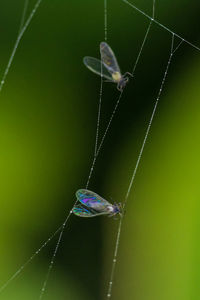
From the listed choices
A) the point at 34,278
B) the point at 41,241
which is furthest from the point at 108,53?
the point at 34,278

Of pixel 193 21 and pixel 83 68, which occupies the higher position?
pixel 193 21

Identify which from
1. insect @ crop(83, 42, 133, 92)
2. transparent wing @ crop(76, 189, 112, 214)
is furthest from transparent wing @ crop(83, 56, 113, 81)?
transparent wing @ crop(76, 189, 112, 214)

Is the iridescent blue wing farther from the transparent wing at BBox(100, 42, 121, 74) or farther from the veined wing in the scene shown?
the transparent wing at BBox(100, 42, 121, 74)

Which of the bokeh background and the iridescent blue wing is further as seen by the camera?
the bokeh background

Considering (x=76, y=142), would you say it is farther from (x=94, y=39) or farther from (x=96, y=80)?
(x=94, y=39)

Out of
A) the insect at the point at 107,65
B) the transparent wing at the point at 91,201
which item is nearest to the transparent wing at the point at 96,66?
the insect at the point at 107,65

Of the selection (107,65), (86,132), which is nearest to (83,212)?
(107,65)
